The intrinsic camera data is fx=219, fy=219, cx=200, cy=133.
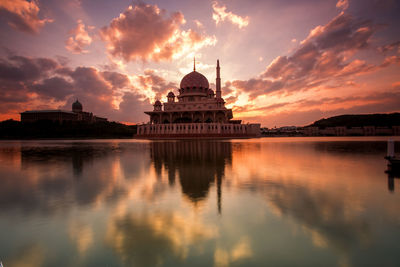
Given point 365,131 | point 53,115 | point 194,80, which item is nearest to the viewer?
point 194,80

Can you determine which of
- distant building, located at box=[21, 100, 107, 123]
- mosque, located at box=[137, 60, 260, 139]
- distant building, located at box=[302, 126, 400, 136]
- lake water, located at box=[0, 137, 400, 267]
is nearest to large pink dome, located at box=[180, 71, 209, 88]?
mosque, located at box=[137, 60, 260, 139]

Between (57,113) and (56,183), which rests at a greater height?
(57,113)

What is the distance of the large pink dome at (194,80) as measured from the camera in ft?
231

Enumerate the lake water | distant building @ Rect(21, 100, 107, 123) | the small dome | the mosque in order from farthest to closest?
the small dome → distant building @ Rect(21, 100, 107, 123) → the mosque → the lake water

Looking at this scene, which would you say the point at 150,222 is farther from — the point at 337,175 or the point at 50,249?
the point at 337,175

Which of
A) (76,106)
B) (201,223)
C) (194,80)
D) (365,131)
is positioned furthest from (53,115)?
(365,131)

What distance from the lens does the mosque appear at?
2261 inches

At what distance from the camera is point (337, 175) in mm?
9984

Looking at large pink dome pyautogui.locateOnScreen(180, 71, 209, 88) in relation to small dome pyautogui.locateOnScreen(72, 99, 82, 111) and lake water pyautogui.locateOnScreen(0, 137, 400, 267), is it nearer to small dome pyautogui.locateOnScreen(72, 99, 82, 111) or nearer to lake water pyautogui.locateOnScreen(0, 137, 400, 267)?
lake water pyautogui.locateOnScreen(0, 137, 400, 267)

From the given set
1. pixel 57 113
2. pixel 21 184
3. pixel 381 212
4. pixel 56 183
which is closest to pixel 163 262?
pixel 381 212

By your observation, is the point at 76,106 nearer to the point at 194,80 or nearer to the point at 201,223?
the point at 194,80

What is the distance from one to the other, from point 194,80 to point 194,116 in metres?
12.2

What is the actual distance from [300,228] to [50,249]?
480 cm

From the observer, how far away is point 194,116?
2685 inches
